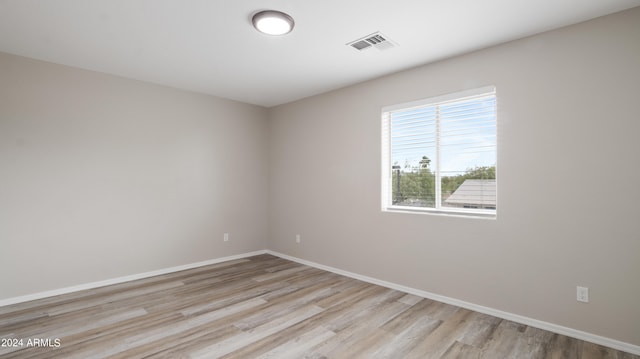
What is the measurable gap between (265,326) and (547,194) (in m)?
2.71

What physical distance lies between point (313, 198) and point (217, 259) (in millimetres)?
1780

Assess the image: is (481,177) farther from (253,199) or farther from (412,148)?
(253,199)

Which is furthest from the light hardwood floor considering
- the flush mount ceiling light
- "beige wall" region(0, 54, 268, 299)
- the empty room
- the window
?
the flush mount ceiling light

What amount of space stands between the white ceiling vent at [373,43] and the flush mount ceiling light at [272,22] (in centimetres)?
68

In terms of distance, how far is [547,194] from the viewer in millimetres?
2666

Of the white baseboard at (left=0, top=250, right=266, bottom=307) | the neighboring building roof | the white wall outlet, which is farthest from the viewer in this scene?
the white baseboard at (left=0, top=250, right=266, bottom=307)

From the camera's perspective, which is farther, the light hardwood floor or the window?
the window

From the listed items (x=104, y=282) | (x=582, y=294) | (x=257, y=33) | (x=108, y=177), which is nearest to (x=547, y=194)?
(x=582, y=294)

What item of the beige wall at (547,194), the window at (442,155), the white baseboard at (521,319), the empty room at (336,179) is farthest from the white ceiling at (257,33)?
the white baseboard at (521,319)

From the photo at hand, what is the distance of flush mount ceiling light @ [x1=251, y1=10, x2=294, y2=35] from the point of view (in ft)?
7.91

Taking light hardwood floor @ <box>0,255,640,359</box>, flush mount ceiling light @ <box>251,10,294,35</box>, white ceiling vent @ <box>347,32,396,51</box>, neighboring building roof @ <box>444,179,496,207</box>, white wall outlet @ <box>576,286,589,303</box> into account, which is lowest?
light hardwood floor @ <box>0,255,640,359</box>

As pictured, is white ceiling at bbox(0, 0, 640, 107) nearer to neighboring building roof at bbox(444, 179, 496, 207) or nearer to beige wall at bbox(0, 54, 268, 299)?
beige wall at bbox(0, 54, 268, 299)

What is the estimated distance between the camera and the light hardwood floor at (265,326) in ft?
7.59

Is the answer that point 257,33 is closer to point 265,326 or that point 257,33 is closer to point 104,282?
point 265,326
